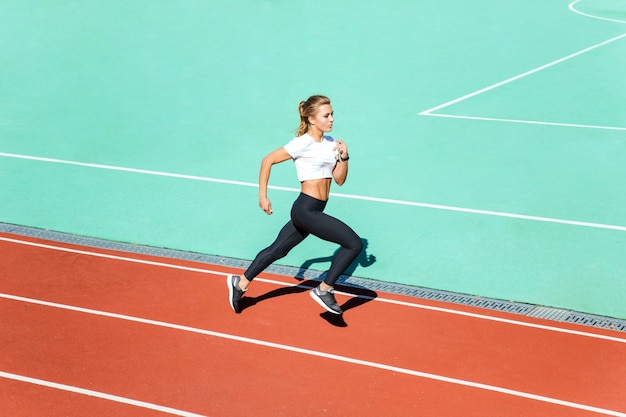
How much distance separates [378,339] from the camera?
833 cm

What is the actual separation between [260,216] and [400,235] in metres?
1.96

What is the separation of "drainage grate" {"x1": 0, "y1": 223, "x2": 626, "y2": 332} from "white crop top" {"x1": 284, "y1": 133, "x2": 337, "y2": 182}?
1770mm

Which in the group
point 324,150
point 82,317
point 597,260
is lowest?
point 82,317

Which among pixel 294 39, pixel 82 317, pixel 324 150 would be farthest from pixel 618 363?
pixel 294 39

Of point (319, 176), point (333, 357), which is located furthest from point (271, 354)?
point (319, 176)

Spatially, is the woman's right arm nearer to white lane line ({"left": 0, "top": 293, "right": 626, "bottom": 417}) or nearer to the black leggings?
the black leggings

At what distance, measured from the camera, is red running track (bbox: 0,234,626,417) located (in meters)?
7.20

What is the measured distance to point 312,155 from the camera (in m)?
8.34

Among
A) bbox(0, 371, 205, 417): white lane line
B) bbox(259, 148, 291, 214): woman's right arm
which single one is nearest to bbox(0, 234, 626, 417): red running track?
bbox(0, 371, 205, 417): white lane line

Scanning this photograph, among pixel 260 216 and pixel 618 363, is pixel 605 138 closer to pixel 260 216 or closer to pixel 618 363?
pixel 260 216

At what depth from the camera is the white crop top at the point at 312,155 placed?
8320 millimetres

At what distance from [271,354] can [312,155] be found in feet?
6.16

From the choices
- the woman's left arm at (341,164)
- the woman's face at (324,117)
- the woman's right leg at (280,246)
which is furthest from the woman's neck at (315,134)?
the woman's right leg at (280,246)

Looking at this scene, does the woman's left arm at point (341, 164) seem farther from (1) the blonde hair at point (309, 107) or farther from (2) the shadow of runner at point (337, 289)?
(2) the shadow of runner at point (337, 289)
